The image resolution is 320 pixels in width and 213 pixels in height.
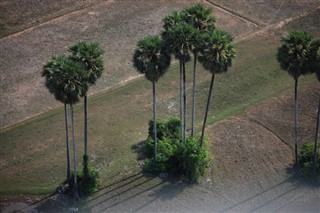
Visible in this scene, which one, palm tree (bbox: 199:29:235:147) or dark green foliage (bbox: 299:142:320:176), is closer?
palm tree (bbox: 199:29:235:147)

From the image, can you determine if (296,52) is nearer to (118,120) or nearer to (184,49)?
(184,49)

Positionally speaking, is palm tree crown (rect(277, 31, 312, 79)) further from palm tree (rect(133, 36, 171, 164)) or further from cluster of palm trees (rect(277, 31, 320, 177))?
palm tree (rect(133, 36, 171, 164))

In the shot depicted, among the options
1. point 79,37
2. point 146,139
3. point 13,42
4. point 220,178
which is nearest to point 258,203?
point 220,178

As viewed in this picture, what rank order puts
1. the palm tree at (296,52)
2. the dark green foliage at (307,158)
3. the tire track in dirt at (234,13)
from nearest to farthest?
the palm tree at (296,52) → the dark green foliage at (307,158) → the tire track in dirt at (234,13)

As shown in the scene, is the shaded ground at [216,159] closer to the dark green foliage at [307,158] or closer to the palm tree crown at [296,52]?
the dark green foliage at [307,158]

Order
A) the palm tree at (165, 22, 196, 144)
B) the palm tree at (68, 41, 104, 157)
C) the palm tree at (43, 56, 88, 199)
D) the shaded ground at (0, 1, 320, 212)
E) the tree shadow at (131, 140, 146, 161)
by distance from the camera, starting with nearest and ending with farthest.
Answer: the palm tree at (43, 56, 88, 199), the palm tree at (68, 41, 104, 157), the palm tree at (165, 22, 196, 144), the shaded ground at (0, 1, 320, 212), the tree shadow at (131, 140, 146, 161)

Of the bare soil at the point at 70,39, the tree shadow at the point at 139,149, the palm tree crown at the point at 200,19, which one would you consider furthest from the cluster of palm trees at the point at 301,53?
the bare soil at the point at 70,39

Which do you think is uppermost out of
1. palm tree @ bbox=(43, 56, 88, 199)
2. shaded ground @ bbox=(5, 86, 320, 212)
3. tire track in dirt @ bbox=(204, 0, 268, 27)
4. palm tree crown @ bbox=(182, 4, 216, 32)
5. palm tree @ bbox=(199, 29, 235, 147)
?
palm tree crown @ bbox=(182, 4, 216, 32)

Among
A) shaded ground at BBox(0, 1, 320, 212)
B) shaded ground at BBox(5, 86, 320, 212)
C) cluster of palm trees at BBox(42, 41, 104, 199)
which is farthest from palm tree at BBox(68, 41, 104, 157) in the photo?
shaded ground at BBox(0, 1, 320, 212)
